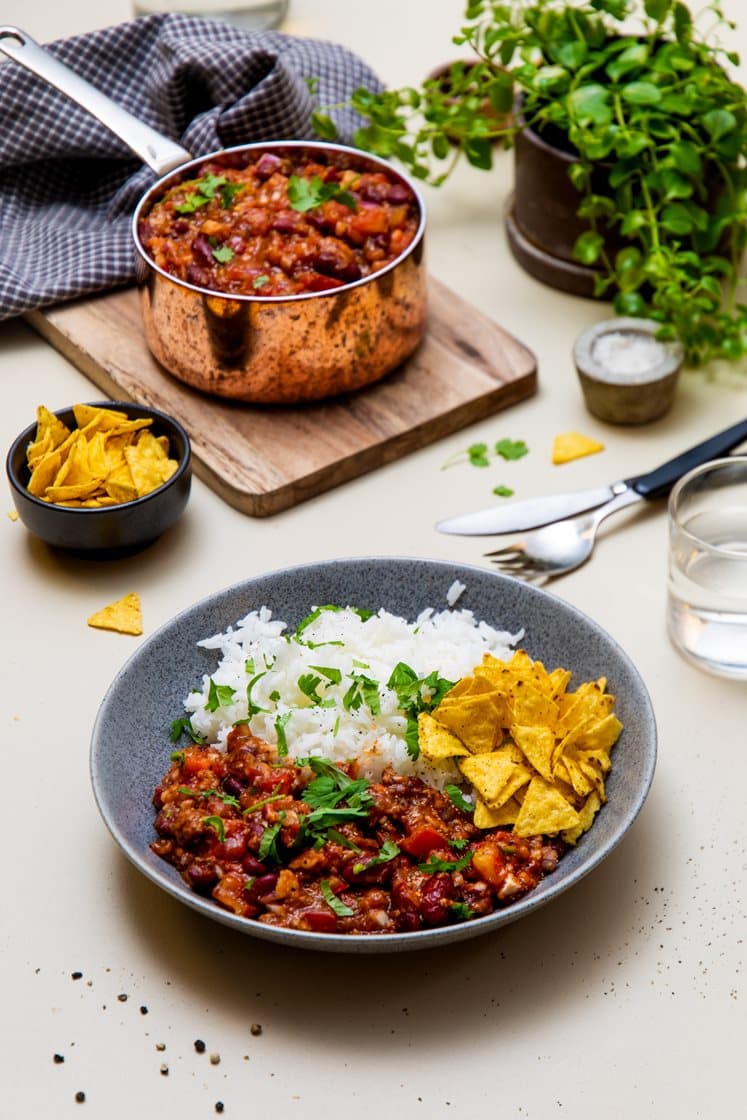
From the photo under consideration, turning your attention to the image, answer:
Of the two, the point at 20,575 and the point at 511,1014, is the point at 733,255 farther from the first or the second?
the point at 511,1014

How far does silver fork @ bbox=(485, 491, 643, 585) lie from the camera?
7.66ft

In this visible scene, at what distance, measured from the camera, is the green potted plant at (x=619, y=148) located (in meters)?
2.60

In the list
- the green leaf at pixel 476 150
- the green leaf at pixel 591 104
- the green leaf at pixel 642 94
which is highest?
the green leaf at pixel 642 94

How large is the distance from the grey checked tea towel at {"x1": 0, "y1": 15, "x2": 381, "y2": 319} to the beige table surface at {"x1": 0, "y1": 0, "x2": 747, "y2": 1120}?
79 cm

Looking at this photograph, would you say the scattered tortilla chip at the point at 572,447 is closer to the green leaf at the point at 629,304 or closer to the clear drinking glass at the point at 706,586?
the green leaf at the point at 629,304

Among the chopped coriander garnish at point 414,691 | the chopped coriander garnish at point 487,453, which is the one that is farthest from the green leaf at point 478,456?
the chopped coriander garnish at point 414,691

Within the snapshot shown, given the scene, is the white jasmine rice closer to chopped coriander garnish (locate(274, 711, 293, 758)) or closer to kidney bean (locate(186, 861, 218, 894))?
chopped coriander garnish (locate(274, 711, 293, 758))

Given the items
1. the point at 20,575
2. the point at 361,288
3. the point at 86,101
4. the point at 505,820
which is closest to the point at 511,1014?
the point at 505,820

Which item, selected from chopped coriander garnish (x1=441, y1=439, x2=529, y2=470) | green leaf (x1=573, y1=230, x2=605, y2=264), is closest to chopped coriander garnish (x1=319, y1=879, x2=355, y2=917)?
chopped coriander garnish (x1=441, y1=439, x2=529, y2=470)

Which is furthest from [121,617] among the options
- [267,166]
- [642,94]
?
[642,94]

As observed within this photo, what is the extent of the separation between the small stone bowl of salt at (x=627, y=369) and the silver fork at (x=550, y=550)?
274 mm

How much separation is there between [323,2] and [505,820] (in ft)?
9.30

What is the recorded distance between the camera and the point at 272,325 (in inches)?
96.7

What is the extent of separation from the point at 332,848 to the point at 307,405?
3.49 feet
